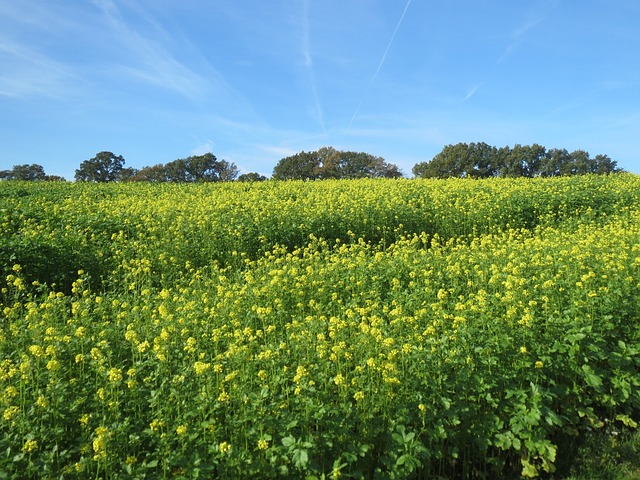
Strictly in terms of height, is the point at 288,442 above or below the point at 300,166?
below

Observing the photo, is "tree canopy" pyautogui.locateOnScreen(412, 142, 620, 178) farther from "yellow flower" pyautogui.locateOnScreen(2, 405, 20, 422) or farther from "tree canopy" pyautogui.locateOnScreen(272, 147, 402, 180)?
"yellow flower" pyautogui.locateOnScreen(2, 405, 20, 422)

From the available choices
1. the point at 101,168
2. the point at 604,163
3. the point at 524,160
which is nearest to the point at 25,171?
the point at 101,168

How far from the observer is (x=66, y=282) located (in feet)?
30.4

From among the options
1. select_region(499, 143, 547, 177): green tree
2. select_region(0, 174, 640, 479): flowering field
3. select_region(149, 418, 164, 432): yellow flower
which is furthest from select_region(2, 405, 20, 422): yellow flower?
select_region(499, 143, 547, 177): green tree

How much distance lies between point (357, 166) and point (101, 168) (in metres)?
38.7

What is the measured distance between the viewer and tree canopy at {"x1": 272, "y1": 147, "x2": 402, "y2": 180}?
71.2 meters

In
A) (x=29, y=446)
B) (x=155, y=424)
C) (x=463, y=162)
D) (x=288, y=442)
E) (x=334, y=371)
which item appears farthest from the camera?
(x=463, y=162)

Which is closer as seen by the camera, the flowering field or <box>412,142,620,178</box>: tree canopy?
the flowering field

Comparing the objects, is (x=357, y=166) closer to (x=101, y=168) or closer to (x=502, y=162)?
(x=502, y=162)

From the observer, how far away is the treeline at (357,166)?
7112 centimetres

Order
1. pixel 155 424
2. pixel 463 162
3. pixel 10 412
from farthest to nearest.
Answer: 1. pixel 463 162
2. pixel 10 412
3. pixel 155 424

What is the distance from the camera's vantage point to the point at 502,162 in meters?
75.1

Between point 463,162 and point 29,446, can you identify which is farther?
point 463,162

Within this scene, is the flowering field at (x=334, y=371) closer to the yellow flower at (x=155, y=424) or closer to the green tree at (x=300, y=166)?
the yellow flower at (x=155, y=424)
